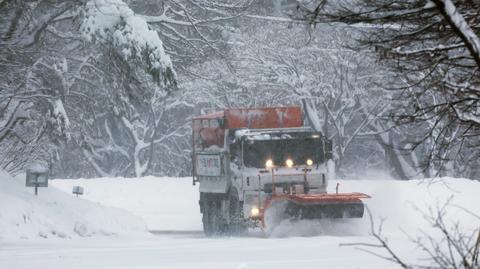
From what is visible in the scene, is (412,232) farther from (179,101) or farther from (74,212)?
(179,101)

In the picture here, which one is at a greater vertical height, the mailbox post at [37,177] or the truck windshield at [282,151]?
the truck windshield at [282,151]

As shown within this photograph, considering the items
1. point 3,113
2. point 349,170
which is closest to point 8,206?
A: point 3,113

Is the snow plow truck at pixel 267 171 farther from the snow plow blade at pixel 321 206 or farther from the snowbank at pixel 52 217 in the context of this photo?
the snowbank at pixel 52 217

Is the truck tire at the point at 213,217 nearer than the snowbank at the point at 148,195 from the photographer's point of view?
Yes

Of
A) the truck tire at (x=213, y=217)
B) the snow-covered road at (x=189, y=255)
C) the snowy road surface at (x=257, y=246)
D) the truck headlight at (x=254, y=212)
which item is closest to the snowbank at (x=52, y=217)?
the snowy road surface at (x=257, y=246)

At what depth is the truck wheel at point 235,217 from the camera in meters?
22.2

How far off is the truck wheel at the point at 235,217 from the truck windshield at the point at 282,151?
3.49 ft

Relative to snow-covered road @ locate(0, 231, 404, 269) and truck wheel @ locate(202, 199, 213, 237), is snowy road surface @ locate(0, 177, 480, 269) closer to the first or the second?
snow-covered road @ locate(0, 231, 404, 269)

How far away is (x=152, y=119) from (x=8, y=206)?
35.4 meters

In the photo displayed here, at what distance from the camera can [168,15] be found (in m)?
25.7

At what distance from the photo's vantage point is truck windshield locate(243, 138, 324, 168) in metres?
22.0

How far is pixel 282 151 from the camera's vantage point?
22203mm

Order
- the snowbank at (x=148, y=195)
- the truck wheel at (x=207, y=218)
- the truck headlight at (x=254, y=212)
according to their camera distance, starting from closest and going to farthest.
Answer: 1. the truck headlight at (x=254, y=212)
2. the truck wheel at (x=207, y=218)
3. the snowbank at (x=148, y=195)

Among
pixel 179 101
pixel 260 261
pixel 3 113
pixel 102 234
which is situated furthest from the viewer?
pixel 179 101
